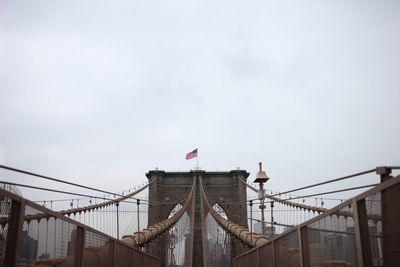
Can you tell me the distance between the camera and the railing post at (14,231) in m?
3.25

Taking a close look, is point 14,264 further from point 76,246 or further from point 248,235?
point 248,235

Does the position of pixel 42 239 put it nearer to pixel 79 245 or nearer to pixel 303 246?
pixel 79 245

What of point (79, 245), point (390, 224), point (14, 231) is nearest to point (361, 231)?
point (390, 224)

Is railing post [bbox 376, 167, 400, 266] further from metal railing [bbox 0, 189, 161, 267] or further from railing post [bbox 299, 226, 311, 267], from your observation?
metal railing [bbox 0, 189, 161, 267]

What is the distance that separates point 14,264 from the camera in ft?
10.7

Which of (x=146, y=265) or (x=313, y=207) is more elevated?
(x=313, y=207)

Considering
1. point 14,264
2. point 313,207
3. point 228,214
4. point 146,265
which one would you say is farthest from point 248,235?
point 228,214

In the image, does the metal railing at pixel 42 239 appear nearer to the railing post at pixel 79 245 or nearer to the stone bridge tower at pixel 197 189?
the railing post at pixel 79 245

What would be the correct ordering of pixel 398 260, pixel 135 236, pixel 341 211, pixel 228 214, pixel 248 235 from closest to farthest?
pixel 398 260 < pixel 341 211 < pixel 135 236 < pixel 248 235 < pixel 228 214

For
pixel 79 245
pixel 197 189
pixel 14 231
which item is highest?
pixel 197 189

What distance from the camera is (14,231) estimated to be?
10.9ft

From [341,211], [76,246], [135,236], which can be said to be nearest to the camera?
[341,211]

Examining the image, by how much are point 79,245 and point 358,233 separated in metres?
3.32

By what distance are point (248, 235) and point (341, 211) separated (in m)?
7.41
